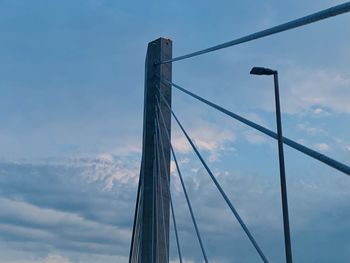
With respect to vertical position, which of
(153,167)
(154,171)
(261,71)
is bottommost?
(154,171)

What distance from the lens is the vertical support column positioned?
19.6 m

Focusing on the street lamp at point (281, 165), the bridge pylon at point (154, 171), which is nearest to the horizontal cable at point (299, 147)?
the street lamp at point (281, 165)

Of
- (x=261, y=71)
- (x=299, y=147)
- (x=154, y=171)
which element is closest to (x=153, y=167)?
(x=154, y=171)

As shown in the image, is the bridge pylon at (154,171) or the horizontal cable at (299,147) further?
the bridge pylon at (154,171)

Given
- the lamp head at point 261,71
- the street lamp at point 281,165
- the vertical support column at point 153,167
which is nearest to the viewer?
the street lamp at point 281,165

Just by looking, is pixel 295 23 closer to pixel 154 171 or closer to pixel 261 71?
pixel 261 71

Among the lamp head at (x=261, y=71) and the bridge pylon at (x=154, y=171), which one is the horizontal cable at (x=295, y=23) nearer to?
the lamp head at (x=261, y=71)

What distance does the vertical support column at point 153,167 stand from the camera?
19625 mm

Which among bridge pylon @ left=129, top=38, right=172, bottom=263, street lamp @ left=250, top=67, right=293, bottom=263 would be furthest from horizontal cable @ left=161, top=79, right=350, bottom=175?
bridge pylon @ left=129, top=38, right=172, bottom=263

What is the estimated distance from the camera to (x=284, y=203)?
15.5 m

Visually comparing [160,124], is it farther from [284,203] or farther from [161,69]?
[284,203]

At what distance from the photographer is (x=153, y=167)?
2042 cm

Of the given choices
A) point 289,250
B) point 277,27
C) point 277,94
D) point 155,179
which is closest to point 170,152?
point 155,179

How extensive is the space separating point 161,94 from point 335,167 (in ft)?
33.9
